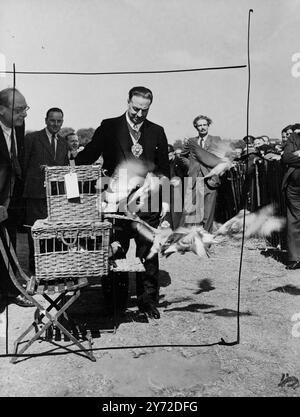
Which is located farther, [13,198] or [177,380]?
[13,198]

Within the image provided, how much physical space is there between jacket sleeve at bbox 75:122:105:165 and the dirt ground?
153 cm

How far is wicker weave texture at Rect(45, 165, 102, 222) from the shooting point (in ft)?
12.5

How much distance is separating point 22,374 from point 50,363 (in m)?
0.26

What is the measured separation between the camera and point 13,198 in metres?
5.05

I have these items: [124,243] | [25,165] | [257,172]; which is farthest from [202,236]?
[257,172]

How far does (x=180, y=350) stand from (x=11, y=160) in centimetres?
235

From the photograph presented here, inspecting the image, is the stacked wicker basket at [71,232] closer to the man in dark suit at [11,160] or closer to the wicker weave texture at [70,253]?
the wicker weave texture at [70,253]

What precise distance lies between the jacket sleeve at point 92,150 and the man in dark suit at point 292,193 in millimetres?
3165

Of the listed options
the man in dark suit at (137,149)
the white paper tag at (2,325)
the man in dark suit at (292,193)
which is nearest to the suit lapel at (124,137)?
the man in dark suit at (137,149)

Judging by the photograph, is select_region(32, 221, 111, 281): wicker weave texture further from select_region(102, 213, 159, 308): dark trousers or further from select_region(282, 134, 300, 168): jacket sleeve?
select_region(282, 134, 300, 168): jacket sleeve

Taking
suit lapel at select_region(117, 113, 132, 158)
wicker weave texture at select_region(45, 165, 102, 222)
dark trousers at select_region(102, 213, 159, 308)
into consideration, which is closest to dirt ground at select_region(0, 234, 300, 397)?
dark trousers at select_region(102, 213, 159, 308)

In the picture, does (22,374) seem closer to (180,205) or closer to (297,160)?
(180,205)

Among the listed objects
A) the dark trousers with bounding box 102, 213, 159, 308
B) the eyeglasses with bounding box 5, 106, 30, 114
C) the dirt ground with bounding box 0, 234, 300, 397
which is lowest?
the dirt ground with bounding box 0, 234, 300, 397
